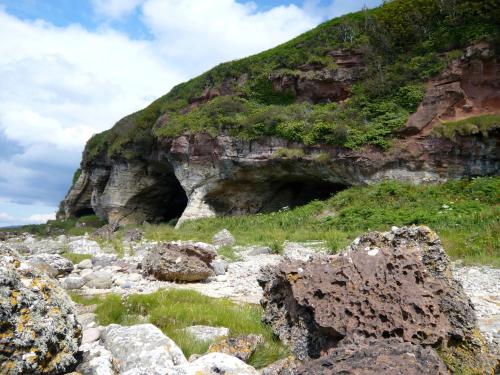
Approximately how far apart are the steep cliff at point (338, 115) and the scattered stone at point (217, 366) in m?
17.2

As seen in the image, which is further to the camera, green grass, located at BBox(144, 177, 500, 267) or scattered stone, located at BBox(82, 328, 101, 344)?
green grass, located at BBox(144, 177, 500, 267)

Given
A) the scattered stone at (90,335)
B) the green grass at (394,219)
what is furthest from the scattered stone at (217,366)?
the green grass at (394,219)

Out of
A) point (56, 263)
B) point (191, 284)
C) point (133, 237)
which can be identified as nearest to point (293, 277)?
point (191, 284)

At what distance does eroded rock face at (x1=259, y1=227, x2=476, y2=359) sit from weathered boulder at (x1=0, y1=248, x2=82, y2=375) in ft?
6.30

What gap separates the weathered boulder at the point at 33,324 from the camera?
2.55 meters

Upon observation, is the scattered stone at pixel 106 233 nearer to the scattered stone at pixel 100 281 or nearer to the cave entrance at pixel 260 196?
the cave entrance at pixel 260 196

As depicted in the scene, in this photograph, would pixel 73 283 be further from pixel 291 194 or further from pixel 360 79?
pixel 360 79

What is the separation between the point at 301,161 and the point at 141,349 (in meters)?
18.5

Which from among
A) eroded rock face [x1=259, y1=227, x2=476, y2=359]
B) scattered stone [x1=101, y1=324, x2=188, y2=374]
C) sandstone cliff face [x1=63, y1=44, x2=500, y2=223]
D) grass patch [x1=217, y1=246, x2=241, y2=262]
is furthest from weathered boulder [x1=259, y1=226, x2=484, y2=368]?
sandstone cliff face [x1=63, y1=44, x2=500, y2=223]

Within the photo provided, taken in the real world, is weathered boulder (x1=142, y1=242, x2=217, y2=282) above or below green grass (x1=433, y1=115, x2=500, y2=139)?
below

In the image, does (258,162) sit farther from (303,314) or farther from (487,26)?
(303,314)

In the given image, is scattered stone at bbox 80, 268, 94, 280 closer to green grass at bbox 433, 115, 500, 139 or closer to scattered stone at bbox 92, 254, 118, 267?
scattered stone at bbox 92, 254, 118, 267

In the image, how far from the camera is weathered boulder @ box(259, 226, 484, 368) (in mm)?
3186

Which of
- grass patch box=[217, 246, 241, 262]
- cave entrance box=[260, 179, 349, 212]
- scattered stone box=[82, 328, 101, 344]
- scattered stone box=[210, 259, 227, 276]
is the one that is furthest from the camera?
cave entrance box=[260, 179, 349, 212]
